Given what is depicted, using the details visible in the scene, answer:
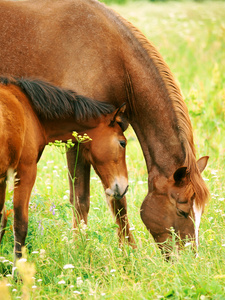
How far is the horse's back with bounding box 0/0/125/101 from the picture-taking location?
4.26 metres

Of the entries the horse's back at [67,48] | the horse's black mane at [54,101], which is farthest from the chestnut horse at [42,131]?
the horse's back at [67,48]

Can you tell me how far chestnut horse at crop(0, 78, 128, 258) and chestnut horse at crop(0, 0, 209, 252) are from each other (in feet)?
0.72

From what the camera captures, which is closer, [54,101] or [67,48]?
[54,101]

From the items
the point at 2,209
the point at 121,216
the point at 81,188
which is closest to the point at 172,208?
the point at 121,216

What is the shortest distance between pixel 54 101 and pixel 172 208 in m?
1.35

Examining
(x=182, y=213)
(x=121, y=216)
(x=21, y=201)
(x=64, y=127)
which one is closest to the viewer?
(x=21, y=201)

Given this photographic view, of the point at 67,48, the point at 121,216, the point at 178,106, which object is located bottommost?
the point at 121,216

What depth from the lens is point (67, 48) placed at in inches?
170

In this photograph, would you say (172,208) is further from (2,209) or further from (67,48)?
(67,48)

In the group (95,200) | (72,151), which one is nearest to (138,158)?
(95,200)

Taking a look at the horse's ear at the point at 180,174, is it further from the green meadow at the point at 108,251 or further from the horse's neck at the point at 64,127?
the horse's neck at the point at 64,127

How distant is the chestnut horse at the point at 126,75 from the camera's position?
421 centimetres

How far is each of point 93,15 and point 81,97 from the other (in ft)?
2.74

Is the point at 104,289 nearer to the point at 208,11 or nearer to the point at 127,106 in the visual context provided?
the point at 127,106
